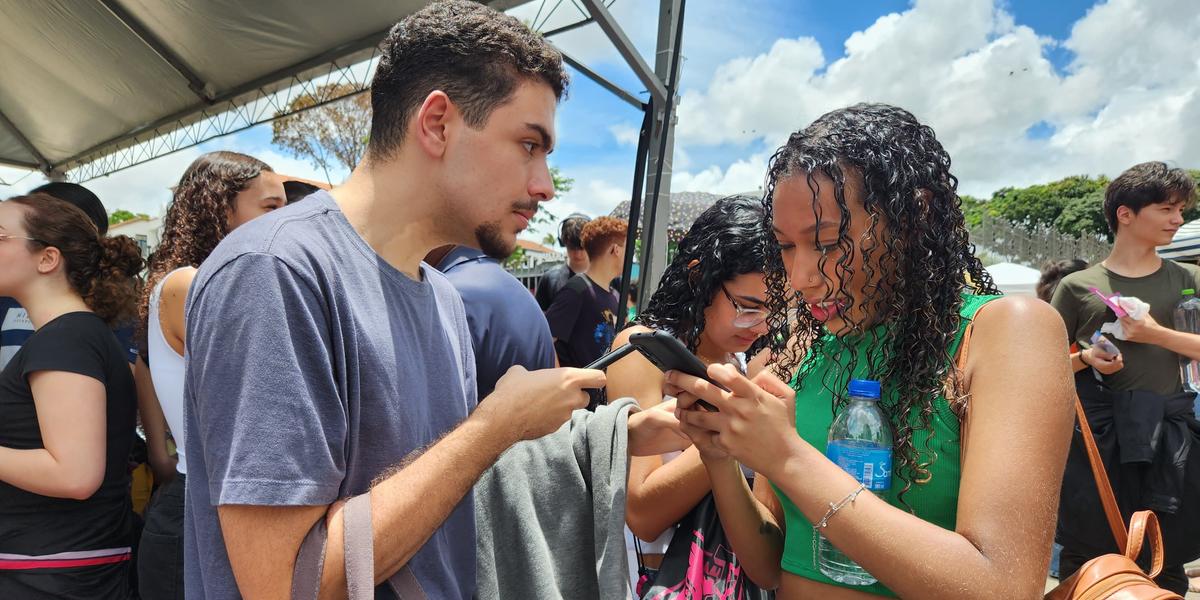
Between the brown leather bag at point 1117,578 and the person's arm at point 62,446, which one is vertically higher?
the person's arm at point 62,446

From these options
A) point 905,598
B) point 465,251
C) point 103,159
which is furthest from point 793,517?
point 103,159

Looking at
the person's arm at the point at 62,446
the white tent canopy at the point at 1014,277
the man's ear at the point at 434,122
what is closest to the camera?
the man's ear at the point at 434,122

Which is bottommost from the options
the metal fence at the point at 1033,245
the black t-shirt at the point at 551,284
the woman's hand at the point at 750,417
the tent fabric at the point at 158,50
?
the woman's hand at the point at 750,417

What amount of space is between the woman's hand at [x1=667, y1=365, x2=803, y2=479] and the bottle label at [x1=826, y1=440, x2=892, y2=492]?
0.49 feet

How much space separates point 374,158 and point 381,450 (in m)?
0.63

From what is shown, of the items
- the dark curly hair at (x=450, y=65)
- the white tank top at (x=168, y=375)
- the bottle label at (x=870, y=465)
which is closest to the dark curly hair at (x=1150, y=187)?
the bottle label at (x=870, y=465)

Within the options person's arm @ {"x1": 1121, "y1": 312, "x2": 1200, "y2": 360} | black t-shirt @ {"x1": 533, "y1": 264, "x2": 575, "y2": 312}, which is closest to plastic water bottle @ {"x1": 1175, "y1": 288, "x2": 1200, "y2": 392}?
person's arm @ {"x1": 1121, "y1": 312, "x2": 1200, "y2": 360}

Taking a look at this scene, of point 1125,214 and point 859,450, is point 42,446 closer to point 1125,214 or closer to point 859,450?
point 859,450

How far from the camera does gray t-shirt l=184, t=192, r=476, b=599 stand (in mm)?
1004

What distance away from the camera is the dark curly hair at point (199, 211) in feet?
8.66

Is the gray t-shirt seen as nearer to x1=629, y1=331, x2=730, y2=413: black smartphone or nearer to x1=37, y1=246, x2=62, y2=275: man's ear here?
x1=629, y1=331, x2=730, y2=413: black smartphone

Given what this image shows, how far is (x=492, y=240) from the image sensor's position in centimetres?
153

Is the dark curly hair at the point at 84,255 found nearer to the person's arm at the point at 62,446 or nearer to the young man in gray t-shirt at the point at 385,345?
the person's arm at the point at 62,446

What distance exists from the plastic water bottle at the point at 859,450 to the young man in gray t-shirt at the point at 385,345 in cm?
56
